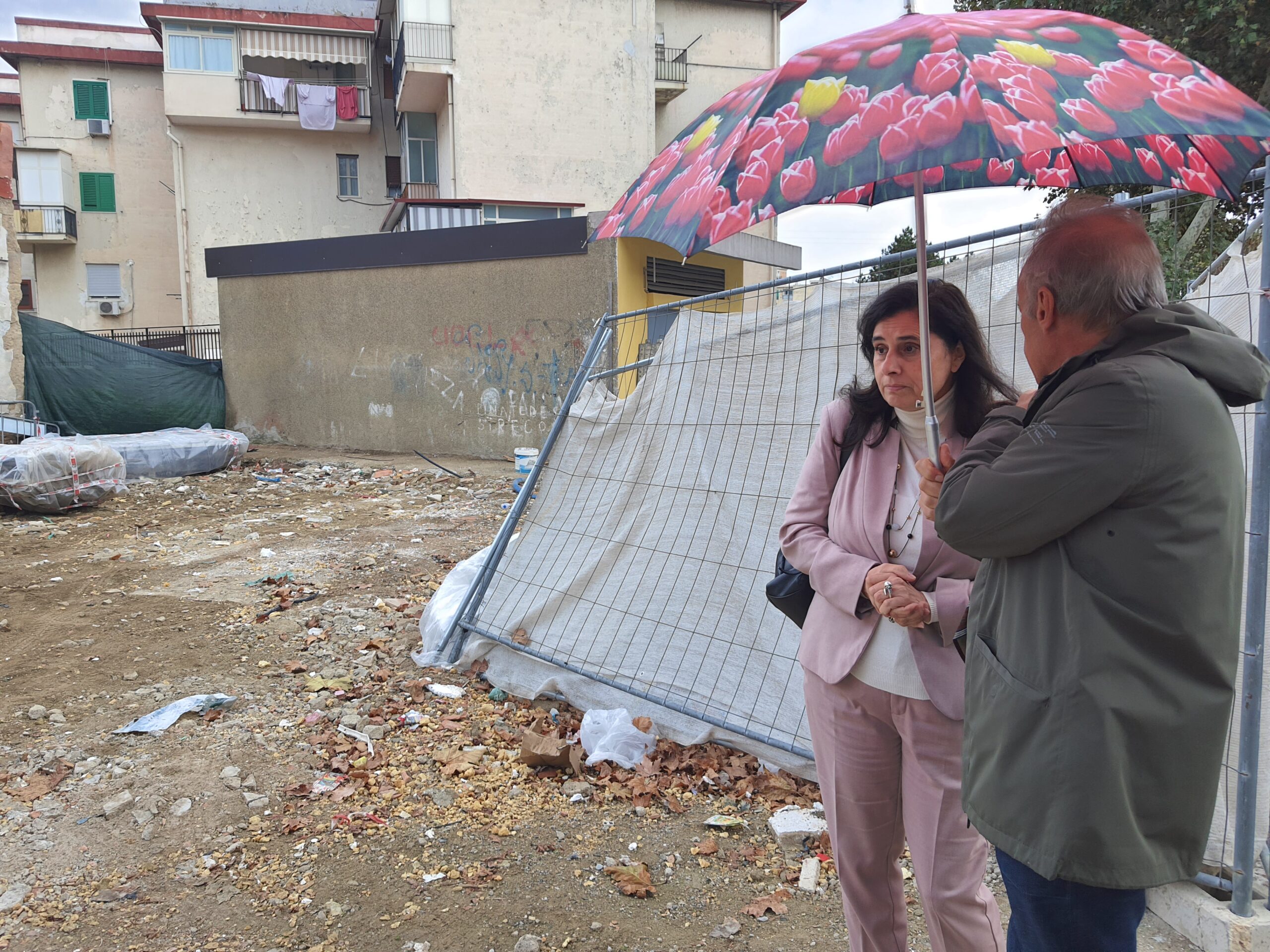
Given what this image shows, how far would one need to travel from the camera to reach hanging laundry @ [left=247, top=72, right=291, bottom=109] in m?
25.4

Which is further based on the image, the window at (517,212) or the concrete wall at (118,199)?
the concrete wall at (118,199)

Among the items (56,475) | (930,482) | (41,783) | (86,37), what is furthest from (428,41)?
(930,482)

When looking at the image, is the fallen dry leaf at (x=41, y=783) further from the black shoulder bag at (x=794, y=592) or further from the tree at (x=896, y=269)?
the tree at (x=896, y=269)

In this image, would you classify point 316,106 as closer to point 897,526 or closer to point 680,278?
point 680,278

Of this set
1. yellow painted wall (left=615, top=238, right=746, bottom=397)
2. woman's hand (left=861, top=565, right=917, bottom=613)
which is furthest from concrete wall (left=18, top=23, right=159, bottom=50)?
woman's hand (left=861, top=565, right=917, bottom=613)

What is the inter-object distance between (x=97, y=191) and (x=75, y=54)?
4085 mm

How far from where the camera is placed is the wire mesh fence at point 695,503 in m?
3.40

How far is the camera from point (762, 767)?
3.60 meters

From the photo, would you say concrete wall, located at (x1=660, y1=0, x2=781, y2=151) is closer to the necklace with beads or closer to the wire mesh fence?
the wire mesh fence

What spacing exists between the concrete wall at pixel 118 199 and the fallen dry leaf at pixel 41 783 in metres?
28.1

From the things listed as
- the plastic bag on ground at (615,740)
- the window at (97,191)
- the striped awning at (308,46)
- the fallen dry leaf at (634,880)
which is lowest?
the fallen dry leaf at (634,880)

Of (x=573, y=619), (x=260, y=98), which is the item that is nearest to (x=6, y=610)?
(x=573, y=619)

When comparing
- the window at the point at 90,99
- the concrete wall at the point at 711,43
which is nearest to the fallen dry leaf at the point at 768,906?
the concrete wall at the point at 711,43

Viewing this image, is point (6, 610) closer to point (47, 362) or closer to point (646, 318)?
point (646, 318)
